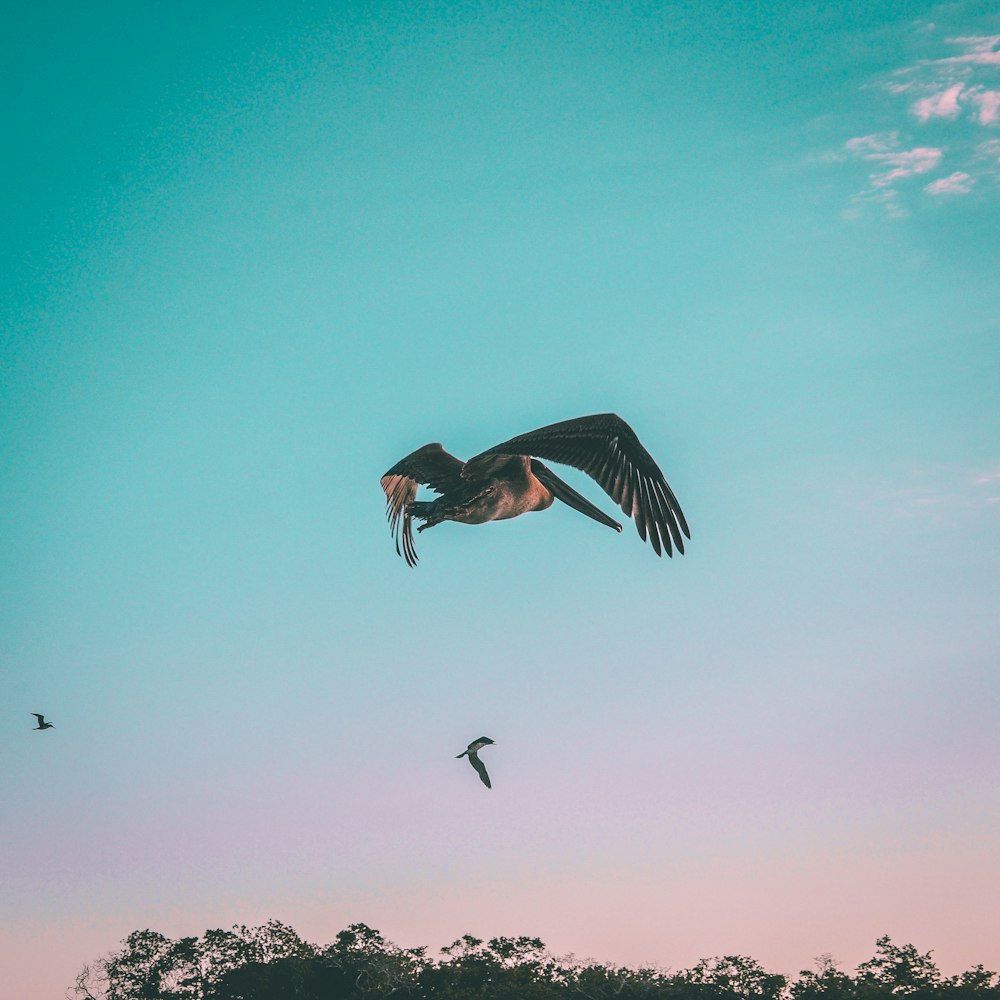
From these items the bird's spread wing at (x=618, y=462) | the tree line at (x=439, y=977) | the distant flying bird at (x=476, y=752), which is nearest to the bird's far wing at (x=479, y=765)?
the distant flying bird at (x=476, y=752)

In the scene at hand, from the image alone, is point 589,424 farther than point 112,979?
No

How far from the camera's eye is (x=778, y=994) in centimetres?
Result: 4572

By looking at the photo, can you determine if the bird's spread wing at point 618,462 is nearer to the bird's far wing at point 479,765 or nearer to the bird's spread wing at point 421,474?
the bird's spread wing at point 421,474

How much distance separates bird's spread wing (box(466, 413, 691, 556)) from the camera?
13.4m

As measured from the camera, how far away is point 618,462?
45.5 feet

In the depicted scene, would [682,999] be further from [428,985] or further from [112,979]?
[112,979]

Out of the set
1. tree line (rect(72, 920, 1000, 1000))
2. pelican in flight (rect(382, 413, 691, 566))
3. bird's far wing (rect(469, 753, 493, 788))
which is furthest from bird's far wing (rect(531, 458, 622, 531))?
tree line (rect(72, 920, 1000, 1000))

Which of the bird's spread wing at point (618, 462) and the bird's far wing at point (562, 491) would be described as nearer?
the bird's spread wing at point (618, 462)

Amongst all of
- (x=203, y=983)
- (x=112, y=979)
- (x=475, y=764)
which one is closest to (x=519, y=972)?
(x=203, y=983)

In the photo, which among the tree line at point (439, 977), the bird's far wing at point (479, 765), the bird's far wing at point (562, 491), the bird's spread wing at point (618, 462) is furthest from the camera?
the tree line at point (439, 977)

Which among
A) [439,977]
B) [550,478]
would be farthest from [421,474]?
[439,977]

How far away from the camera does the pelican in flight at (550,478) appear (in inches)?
532

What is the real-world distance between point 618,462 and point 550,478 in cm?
180

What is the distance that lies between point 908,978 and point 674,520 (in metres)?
37.4
